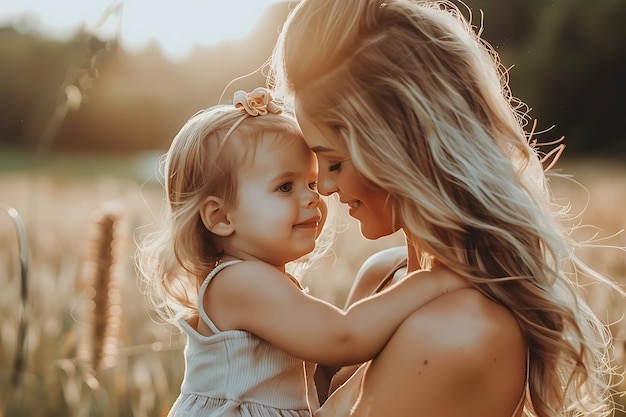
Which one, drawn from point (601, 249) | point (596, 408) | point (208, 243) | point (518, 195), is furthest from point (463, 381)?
point (601, 249)

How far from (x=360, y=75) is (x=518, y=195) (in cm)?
46

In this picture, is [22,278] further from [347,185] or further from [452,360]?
[452,360]

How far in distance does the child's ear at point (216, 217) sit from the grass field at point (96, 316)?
43 centimetres

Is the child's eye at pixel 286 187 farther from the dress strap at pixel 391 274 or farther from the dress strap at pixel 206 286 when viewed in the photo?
the dress strap at pixel 391 274

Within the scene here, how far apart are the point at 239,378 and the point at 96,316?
729 mm

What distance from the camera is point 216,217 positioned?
2.36 meters

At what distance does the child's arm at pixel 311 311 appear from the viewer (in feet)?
6.38

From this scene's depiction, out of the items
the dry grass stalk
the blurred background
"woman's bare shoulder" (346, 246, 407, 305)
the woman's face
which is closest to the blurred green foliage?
the blurred background

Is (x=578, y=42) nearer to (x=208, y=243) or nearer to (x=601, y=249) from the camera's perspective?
(x=601, y=249)

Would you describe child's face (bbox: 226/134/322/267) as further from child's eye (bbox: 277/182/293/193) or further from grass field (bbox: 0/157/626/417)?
grass field (bbox: 0/157/626/417)

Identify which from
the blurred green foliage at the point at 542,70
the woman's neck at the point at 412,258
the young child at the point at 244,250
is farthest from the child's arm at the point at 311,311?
the blurred green foliage at the point at 542,70

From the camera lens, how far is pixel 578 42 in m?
14.6

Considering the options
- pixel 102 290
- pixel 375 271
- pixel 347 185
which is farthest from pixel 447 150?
pixel 102 290

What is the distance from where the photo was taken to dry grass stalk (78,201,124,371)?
276cm
